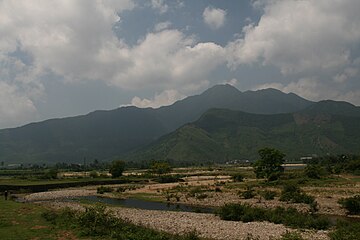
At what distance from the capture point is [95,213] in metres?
33.2

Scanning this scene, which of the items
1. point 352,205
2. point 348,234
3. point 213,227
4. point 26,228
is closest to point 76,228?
point 26,228

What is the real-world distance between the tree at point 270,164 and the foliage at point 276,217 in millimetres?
52670

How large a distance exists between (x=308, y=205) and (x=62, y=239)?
125 ft

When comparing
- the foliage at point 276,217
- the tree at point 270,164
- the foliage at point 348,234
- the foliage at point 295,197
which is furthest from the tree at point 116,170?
the foliage at point 348,234

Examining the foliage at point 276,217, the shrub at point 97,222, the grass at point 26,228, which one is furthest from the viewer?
the foliage at point 276,217

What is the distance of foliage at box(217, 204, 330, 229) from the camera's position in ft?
121

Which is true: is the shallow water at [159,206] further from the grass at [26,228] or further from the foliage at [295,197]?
the grass at [26,228]

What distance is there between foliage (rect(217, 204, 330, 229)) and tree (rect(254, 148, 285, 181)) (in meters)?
52.7

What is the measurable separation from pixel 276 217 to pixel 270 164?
59067mm

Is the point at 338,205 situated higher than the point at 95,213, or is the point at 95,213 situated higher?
the point at 95,213

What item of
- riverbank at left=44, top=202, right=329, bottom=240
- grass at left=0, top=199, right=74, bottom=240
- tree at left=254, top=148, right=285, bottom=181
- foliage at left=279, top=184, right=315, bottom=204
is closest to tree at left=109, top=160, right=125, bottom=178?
tree at left=254, top=148, right=285, bottom=181

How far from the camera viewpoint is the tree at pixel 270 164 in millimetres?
96125

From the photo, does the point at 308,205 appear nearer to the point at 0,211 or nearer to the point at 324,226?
the point at 324,226

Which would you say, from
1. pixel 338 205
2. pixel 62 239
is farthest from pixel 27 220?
pixel 338 205
